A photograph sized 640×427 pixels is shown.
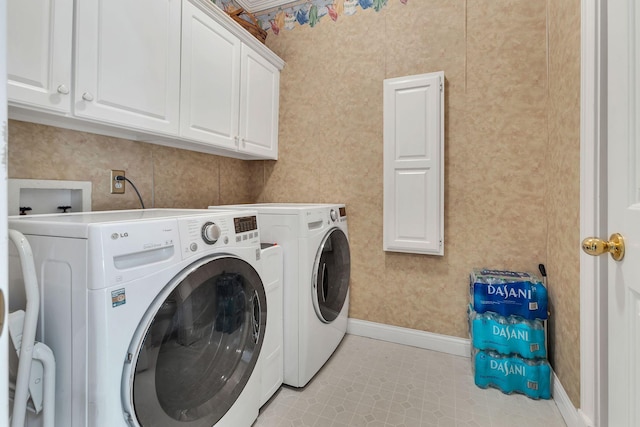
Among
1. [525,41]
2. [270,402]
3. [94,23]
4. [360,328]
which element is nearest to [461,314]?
[360,328]

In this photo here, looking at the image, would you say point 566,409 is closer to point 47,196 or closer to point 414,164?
point 414,164

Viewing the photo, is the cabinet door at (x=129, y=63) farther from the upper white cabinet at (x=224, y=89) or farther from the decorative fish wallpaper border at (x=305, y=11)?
the decorative fish wallpaper border at (x=305, y=11)

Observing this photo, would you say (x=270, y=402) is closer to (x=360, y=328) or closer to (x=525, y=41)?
(x=360, y=328)

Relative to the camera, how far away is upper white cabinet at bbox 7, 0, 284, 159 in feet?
3.42

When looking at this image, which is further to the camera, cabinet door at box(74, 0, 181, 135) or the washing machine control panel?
cabinet door at box(74, 0, 181, 135)

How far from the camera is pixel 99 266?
29.3 inches

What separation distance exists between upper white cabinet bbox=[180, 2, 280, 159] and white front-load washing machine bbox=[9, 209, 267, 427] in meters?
0.86

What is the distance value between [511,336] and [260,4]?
301 centimetres

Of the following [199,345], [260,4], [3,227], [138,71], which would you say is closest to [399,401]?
[199,345]

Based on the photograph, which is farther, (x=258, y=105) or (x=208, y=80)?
(x=258, y=105)

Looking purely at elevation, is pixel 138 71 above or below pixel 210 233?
above

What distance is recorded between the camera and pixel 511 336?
1618mm
